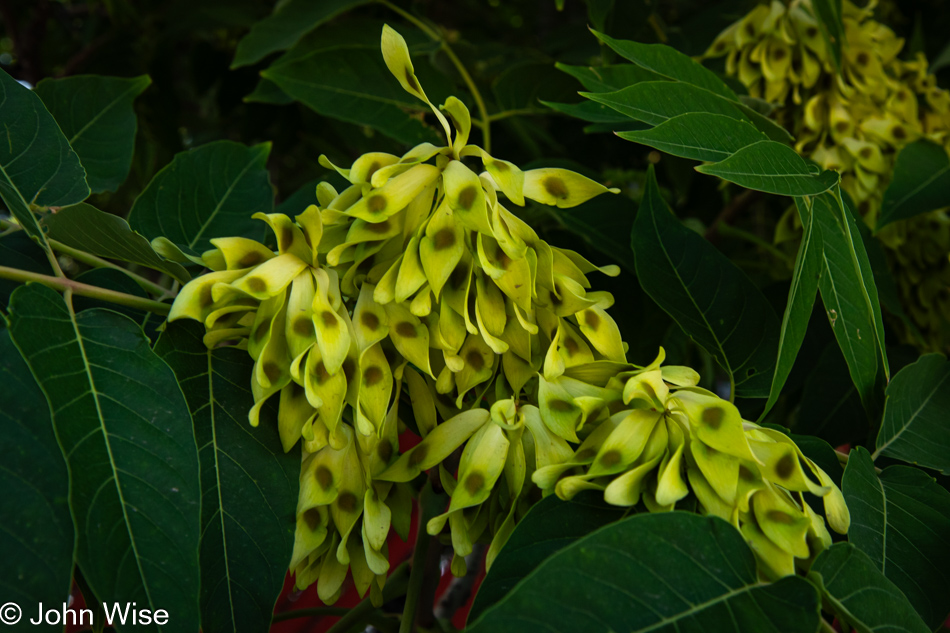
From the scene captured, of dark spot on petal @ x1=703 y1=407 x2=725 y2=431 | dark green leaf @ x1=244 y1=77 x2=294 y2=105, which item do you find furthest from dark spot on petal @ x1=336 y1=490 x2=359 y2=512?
dark green leaf @ x1=244 y1=77 x2=294 y2=105

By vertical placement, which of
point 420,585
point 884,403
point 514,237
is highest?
point 514,237

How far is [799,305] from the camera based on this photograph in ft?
1.57

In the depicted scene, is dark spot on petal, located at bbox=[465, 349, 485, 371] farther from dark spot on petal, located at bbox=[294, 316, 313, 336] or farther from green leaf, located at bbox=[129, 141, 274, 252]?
green leaf, located at bbox=[129, 141, 274, 252]

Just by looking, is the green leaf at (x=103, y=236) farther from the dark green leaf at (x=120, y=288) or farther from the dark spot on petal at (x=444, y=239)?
the dark spot on petal at (x=444, y=239)

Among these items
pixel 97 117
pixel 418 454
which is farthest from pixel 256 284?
pixel 97 117

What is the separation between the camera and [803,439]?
1.68 feet

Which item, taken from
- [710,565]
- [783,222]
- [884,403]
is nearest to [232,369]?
[710,565]

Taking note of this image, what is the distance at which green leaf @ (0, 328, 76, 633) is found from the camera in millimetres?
340

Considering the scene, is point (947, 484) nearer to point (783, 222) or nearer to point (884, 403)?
point (884, 403)

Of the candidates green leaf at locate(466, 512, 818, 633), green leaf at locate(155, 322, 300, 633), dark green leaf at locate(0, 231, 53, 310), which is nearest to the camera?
green leaf at locate(466, 512, 818, 633)

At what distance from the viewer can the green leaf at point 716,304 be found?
0.58 metres

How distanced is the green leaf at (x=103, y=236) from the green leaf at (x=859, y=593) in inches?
17.3

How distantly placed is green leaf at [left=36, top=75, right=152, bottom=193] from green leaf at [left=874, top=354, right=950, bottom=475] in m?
0.73

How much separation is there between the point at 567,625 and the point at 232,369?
0.27 m
